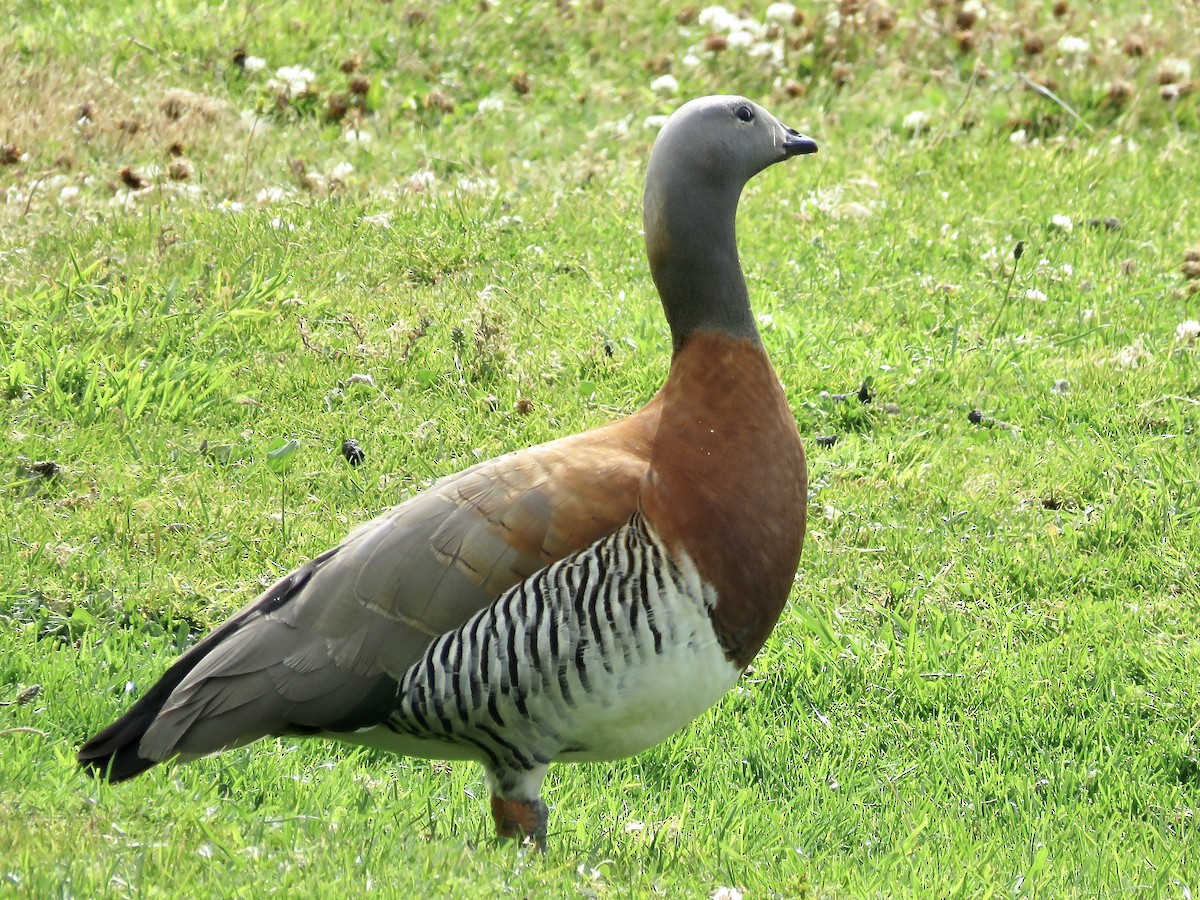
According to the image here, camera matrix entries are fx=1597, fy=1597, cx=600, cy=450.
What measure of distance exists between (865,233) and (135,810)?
18.6 feet

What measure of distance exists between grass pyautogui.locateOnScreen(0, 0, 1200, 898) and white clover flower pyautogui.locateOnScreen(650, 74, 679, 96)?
0.23 ft

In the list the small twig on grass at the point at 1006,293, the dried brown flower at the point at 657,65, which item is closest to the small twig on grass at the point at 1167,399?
the small twig on grass at the point at 1006,293

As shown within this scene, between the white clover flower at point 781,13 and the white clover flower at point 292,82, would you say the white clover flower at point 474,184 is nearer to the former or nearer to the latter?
the white clover flower at point 292,82

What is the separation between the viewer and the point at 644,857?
438cm

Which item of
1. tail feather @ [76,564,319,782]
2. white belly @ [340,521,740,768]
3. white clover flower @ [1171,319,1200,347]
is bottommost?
white clover flower @ [1171,319,1200,347]

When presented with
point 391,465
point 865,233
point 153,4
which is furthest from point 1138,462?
point 153,4

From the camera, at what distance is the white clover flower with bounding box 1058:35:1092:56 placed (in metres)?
10.5

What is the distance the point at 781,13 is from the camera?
11227 mm

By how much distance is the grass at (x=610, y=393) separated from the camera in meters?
4.79

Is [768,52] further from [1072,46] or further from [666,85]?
[1072,46]

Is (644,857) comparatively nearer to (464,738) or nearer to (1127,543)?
(464,738)

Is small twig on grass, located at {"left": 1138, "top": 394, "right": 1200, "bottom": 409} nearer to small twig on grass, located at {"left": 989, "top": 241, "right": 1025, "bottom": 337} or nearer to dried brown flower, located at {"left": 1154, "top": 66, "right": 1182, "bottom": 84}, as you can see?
small twig on grass, located at {"left": 989, "top": 241, "right": 1025, "bottom": 337}

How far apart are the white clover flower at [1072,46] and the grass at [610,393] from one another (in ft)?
0.31

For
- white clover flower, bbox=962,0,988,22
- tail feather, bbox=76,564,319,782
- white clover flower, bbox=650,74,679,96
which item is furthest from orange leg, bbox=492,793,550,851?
white clover flower, bbox=962,0,988,22
